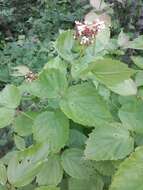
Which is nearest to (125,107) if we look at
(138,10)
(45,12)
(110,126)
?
(110,126)

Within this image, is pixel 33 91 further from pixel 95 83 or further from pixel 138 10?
pixel 138 10

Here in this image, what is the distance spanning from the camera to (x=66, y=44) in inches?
41.4

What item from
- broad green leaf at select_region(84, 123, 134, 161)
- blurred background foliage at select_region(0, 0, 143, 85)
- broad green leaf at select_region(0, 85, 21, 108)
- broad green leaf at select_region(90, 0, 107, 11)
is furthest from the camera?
blurred background foliage at select_region(0, 0, 143, 85)

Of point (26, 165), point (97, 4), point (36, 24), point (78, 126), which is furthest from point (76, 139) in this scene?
point (36, 24)

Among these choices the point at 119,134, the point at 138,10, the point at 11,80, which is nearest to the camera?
the point at 119,134

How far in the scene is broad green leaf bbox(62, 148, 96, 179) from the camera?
98 cm

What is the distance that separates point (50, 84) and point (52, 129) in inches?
3.7

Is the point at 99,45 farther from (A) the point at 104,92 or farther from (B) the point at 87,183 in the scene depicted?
(B) the point at 87,183

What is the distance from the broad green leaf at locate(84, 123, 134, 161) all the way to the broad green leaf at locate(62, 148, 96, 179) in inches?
3.0

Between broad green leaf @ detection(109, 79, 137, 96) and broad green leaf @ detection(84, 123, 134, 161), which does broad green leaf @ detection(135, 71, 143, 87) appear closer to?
broad green leaf @ detection(109, 79, 137, 96)

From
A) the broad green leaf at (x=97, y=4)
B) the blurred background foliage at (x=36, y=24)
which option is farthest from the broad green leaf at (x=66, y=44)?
the blurred background foliage at (x=36, y=24)

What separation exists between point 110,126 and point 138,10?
2.06 meters

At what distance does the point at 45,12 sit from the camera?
14.9 ft

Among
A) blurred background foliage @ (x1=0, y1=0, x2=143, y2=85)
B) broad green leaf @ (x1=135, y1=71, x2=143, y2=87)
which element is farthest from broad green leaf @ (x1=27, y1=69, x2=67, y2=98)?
blurred background foliage @ (x1=0, y1=0, x2=143, y2=85)
